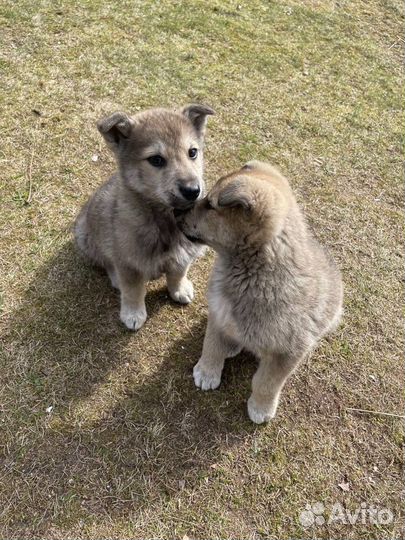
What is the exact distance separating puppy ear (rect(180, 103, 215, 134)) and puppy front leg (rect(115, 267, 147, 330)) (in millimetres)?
1268

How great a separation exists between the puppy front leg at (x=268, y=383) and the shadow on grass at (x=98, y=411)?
162 millimetres

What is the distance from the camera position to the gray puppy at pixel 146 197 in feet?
10.4

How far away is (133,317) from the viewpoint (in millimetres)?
3826

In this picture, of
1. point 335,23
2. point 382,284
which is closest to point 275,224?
point 382,284

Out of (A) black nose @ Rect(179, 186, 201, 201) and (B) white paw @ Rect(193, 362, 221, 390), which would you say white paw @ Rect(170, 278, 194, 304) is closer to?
(B) white paw @ Rect(193, 362, 221, 390)

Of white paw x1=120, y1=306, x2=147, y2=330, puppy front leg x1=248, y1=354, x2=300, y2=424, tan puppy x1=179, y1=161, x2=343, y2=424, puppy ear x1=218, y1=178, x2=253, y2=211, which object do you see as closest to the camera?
puppy ear x1=218, y1=178, x2=253, y2=211

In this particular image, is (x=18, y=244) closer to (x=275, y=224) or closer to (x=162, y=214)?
(x=162, y=214)

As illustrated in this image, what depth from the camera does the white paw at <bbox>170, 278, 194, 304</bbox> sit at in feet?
13.3

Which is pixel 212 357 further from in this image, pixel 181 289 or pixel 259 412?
pixel 181 289

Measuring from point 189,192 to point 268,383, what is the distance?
1.45 meters

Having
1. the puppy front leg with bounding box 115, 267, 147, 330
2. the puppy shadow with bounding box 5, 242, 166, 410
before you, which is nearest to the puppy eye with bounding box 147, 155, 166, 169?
the puppy front leg with bounding box 115, 267, 147, 330

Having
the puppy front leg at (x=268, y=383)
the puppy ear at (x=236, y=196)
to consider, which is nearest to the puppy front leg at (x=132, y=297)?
the puppy front leg at (x=268, y=383)

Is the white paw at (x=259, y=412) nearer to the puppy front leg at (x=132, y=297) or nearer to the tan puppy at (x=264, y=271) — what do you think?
the tan puppy at (x=264, y=271)

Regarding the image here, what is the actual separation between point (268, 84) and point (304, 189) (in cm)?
214
